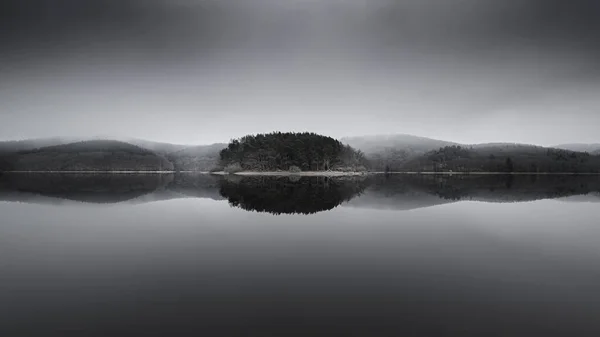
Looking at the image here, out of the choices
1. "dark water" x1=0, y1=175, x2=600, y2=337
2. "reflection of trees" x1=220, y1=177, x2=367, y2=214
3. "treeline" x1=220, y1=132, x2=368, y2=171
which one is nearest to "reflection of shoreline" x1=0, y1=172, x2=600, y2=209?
"reflection of trees" x1=220, y1=177, x2=367, y2=214

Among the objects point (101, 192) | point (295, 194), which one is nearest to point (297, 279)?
point (295, 194)

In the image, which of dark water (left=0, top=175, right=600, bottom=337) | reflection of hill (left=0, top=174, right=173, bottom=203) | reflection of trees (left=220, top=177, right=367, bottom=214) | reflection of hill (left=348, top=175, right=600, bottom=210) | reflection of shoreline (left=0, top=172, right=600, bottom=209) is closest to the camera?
dark water (left=0, top=175, right=600, bottom=337)

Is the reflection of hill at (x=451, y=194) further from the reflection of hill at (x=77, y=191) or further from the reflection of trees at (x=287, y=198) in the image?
the reflection of hill at (x=77, y=191)

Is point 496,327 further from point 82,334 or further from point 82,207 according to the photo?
point 82,207

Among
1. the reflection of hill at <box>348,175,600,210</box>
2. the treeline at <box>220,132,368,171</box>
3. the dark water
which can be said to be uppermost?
the treeline at <box>220,132,368,171</box>

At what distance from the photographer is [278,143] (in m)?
139

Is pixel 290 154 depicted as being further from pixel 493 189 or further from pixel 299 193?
pixel 299 193

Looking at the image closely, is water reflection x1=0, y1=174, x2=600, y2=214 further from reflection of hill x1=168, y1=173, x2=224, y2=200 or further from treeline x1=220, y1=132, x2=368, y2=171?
treeline x1=220, y1=132, x2=368, y2=171

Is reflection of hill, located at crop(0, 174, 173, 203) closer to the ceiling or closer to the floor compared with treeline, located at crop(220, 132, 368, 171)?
closer to the floor

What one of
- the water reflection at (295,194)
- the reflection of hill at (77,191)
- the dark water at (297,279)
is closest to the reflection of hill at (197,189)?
the water reflection at (295,194)

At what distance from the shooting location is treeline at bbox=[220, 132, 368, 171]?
13575cm

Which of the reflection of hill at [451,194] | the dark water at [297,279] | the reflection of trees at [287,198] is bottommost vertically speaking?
the dark water at [297,279]

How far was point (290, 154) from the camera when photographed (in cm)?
13600

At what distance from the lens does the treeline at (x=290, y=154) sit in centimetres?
13575
